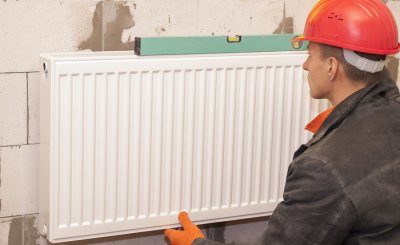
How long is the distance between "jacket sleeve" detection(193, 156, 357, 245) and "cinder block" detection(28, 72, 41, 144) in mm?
1030

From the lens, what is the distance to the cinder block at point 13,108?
8.24 ft

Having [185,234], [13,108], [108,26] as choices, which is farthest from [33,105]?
[185,234]

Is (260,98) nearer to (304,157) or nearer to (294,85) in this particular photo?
(294,85)

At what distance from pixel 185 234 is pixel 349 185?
0.94 m

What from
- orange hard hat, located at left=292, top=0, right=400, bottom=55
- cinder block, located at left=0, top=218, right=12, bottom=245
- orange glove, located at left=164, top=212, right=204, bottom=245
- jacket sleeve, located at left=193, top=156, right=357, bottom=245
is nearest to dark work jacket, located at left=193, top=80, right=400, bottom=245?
jacket sleeve, located at left=193, top=156, right=357, bottom=245

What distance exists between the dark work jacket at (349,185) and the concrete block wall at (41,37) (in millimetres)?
964

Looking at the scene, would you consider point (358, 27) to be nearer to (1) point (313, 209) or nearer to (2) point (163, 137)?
(1) point (313, 209)

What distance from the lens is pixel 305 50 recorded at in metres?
2.85

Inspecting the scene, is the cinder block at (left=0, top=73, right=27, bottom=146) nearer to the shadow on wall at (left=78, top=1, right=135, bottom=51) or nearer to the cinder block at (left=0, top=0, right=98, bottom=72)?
the cinder block at (left=0, top=0, right=98, bottom=72)

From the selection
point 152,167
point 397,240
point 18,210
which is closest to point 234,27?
point 152,167

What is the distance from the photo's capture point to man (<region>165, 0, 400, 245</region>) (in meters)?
1.78

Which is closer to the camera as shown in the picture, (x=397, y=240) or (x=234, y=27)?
(x=397, y=240)

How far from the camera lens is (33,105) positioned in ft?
8.43

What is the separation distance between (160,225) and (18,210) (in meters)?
0.48
